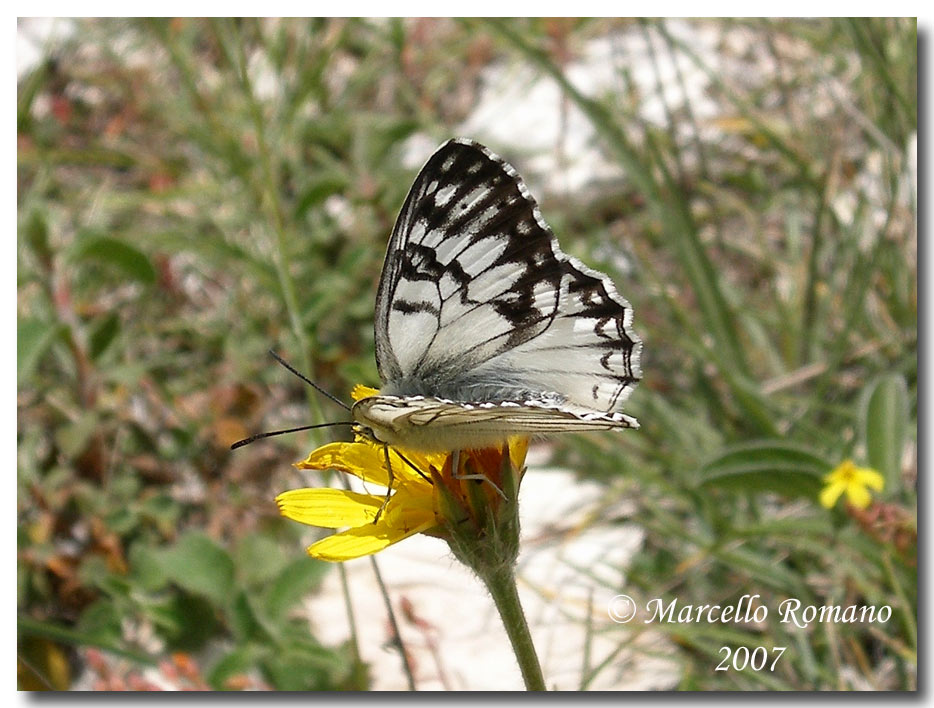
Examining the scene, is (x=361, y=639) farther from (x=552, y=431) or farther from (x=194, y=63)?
(x=194, y=63)

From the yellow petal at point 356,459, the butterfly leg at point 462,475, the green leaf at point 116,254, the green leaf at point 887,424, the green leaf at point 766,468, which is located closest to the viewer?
the butterfly leg at point 462,475

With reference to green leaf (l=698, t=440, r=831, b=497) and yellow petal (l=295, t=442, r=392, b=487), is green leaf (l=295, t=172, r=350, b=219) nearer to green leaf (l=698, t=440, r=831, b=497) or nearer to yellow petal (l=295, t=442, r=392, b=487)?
green leaf (l=698, t=440, r=831, b=497)

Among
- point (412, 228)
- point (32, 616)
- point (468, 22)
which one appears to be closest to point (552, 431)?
point (412, 228)

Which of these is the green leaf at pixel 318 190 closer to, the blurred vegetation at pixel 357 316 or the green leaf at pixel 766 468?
the blurred vegetation at pixel 357 316

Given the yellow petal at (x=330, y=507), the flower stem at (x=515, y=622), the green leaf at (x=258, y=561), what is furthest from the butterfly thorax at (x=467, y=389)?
the green leaf at (x=258, y=561)

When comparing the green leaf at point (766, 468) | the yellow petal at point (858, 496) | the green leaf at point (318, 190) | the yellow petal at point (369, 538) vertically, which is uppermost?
the green leaf at point (318, 190)

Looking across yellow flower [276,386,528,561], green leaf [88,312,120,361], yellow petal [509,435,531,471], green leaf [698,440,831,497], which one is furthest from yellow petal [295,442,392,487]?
green leaf [88,312,120,361]

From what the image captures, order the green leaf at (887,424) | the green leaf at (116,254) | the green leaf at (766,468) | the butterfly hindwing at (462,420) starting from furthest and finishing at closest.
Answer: the green leaf at (116,254)
the green leaf at (887,424)
the green leaf at (766,468)
the butterfly hindwing at (462,420)
